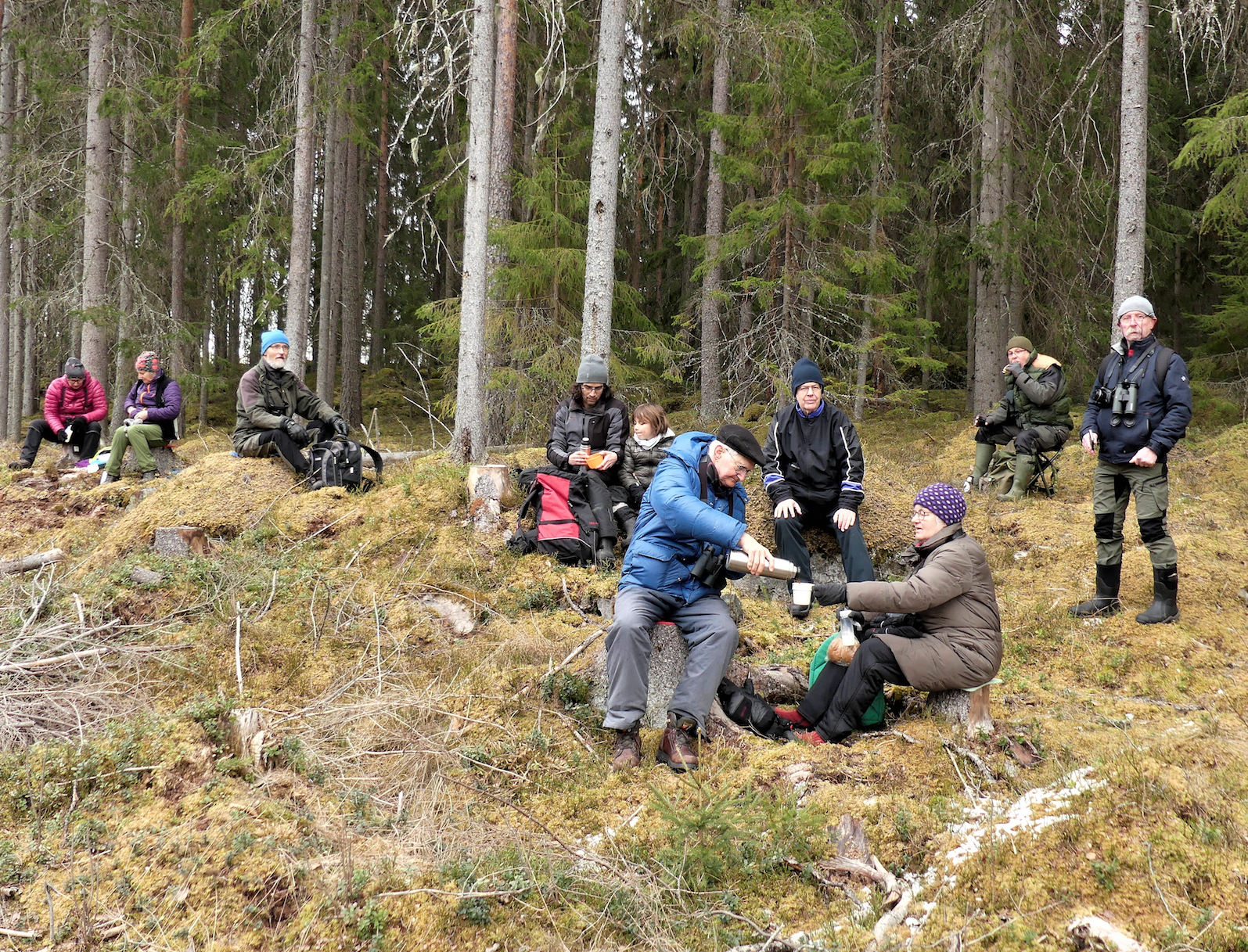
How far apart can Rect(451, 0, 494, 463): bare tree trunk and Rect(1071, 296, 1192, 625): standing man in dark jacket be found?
5.12 meters

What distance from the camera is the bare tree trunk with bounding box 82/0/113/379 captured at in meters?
12.4

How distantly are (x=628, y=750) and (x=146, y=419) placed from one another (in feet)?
25.6

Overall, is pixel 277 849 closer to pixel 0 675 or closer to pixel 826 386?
pixel 0 675

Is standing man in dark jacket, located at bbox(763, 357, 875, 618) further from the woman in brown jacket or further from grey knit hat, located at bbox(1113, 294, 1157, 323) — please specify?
Answer: grey knit hat, located at bbox(1113, 294, 1157, 323)

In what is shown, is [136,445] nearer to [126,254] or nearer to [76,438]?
[76,438]

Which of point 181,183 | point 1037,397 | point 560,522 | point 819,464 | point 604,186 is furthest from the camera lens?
point 181,183

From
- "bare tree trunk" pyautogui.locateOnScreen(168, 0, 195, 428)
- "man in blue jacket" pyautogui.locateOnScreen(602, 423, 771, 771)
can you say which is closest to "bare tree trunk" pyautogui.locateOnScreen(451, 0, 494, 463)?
"man in blue jacket" pyautogui.locateOnScreen(602, 423, 771, 771)

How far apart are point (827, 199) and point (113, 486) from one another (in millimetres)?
9839

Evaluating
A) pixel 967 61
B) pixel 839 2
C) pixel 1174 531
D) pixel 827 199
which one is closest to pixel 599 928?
pixel 1174 531

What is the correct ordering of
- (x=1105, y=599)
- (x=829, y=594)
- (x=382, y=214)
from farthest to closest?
(x=382, y=214)
(x=1105, y=599)
(x=829, y=594)

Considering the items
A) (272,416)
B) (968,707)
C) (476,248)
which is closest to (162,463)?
(272,416)

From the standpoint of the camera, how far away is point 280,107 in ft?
39.6

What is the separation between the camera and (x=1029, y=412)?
27.9ft

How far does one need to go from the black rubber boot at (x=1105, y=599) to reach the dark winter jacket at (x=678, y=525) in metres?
3.04
